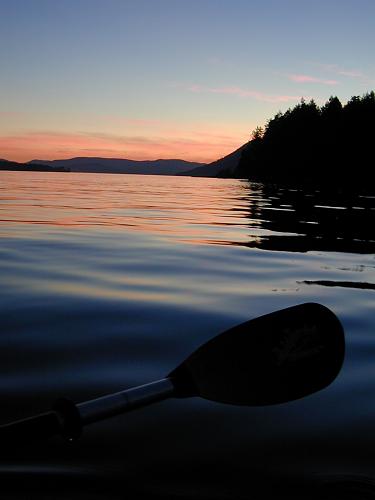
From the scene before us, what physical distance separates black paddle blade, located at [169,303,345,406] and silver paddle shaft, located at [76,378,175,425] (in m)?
0.37

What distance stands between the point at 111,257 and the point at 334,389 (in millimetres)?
5376

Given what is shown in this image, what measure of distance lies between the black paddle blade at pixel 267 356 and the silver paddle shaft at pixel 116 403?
1.21 feet

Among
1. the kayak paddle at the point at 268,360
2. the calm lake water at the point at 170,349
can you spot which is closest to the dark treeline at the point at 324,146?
the calm lake water at the point at 170,349

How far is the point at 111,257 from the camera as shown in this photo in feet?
26.7

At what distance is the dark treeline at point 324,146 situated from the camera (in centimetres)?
7275

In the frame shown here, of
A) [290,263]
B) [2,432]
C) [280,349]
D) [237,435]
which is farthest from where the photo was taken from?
[290,263]

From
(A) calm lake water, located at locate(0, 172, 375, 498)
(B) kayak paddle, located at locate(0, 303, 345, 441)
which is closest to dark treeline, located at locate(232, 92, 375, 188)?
(A) calm lake water, located at locate(0, 172, 375, 498)

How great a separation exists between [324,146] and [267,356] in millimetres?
80772

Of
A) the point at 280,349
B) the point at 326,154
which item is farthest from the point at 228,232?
the point at 326,154

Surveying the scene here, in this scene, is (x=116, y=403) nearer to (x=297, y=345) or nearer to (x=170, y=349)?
(x=297, y=345)

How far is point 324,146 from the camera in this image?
79250 millimetres

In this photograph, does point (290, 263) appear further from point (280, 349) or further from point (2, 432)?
point (2, 432)

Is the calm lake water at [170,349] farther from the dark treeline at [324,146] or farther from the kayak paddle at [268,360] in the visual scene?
the dark treeline at [324,146]

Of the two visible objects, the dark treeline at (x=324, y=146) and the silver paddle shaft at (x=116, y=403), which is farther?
the dark treeline at (x=324, y=146)
